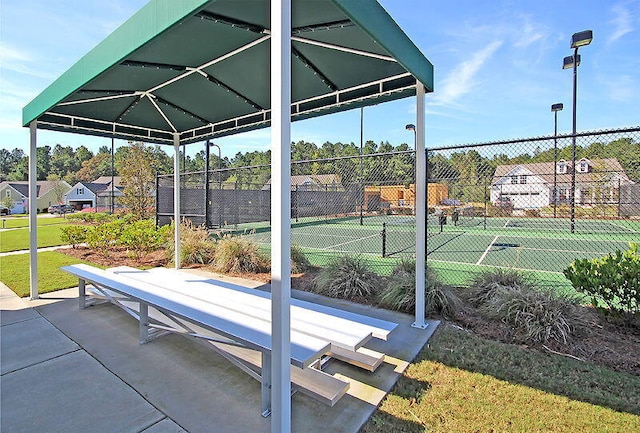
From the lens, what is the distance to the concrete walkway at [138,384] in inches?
86.2

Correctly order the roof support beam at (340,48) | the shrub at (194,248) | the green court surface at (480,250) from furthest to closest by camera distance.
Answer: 1. the green court surface at (480,250)
2. the shrub at (194,248)
3. the roof support beam at (340,48)

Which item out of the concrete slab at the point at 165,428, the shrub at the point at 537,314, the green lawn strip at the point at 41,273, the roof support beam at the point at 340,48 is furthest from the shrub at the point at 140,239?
the shrub at the point at 537,314

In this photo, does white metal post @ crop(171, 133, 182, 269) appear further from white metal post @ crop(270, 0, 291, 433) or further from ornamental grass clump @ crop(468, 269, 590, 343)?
ornamental grass clump @ crop(468, 269, 590, 343)

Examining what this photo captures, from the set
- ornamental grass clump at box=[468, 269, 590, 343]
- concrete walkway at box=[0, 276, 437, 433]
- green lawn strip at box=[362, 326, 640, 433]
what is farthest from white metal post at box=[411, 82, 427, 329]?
ornamental grass clump at box=[468, 269, 590, 343]

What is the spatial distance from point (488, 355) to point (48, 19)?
7081mm

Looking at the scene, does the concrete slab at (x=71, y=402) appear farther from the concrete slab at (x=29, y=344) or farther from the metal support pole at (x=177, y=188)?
the metal support pole at (x=177, y=188)

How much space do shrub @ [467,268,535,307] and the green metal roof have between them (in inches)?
113

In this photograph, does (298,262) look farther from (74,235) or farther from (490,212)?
(490,212)

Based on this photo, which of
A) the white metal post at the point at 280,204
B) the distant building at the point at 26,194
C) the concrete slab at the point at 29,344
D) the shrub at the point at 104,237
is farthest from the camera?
the distant building at the point at 26,194

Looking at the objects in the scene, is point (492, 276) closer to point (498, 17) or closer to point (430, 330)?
point (430, 330)

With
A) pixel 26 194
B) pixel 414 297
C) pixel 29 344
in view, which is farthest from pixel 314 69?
pixel 26 194

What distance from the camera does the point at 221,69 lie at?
3.81 meters

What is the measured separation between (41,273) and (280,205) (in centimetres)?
704

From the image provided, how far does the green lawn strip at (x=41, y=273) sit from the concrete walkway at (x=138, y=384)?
1.71 m
